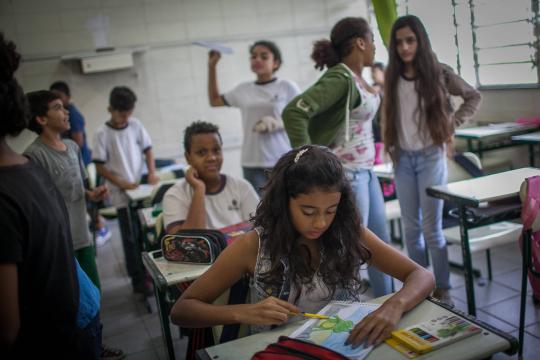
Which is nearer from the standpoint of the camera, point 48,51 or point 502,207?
point 502,207

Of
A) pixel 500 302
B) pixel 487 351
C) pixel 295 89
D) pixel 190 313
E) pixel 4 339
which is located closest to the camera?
pixel 4 339

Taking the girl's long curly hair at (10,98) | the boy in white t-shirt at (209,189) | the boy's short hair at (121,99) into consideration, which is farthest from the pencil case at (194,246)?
the boy's short hair at (121,99)

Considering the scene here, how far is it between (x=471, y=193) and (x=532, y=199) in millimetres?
337

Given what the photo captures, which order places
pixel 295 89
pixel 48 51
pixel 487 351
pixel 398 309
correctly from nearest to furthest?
pixel 487 351 < pixel 398 309 < pixel 295 89 < pixel 48 51

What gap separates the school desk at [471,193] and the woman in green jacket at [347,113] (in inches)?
13.1

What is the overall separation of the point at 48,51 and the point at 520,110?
483 centimetres

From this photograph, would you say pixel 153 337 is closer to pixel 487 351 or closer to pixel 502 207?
pixel 502 207

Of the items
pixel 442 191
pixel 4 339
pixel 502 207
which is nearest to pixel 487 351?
pixel 4 339

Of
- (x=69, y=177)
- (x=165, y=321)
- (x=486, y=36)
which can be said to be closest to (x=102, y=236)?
(x=69, y=177)

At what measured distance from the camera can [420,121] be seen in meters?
2.66

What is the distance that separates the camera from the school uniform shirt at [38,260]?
107cm

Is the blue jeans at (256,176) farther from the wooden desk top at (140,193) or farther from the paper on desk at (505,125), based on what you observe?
the paper on desk at (505,125)

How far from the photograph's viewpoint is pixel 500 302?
2.96 m

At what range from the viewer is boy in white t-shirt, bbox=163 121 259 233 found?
2.56m
